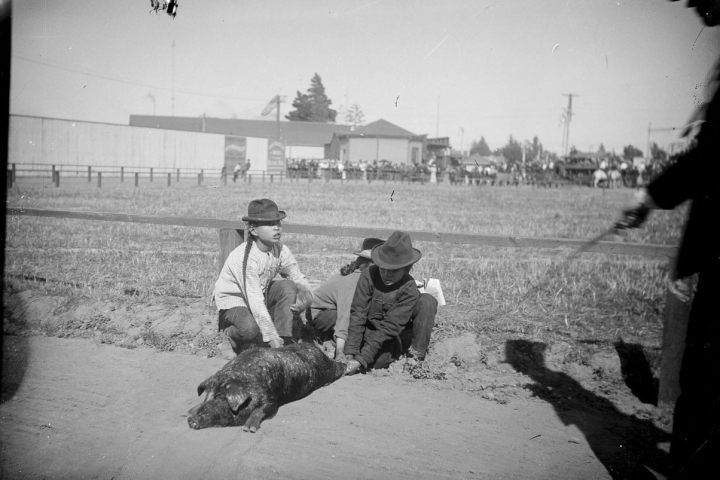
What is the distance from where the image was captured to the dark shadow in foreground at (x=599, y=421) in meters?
3.90

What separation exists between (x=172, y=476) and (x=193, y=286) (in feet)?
13.6

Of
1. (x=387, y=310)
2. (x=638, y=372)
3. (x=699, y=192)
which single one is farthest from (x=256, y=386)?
(x=638, y=372)

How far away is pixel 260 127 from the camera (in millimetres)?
83500

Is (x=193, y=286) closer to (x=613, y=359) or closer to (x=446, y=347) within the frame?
(x=446, y=347)

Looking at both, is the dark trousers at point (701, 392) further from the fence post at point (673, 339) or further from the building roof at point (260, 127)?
the building roof at point (260, 127)

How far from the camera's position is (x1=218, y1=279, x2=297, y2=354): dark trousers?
551 cm

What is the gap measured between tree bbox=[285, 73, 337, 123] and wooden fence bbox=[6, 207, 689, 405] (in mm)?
99936

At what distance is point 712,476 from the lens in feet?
8.68

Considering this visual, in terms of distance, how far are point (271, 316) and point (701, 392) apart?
3.75 meters

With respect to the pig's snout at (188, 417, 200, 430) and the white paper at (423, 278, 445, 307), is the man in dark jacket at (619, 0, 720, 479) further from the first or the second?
the white paper at (423, 278, 445, 307)

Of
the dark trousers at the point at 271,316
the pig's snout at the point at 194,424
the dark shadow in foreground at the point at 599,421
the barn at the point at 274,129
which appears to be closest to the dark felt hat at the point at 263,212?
the dark trousers at the point at 271,316

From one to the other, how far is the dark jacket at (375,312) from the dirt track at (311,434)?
0.27 metres

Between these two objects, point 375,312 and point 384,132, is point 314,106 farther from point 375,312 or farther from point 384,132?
point 375,312

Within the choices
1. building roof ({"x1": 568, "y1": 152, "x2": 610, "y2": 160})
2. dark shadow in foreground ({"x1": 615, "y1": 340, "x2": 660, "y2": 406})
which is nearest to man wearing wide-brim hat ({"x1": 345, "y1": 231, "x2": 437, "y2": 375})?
dark shadow in foreground ({"x1": 615, "y1": 340, "x2": 660, "y2": 406})
